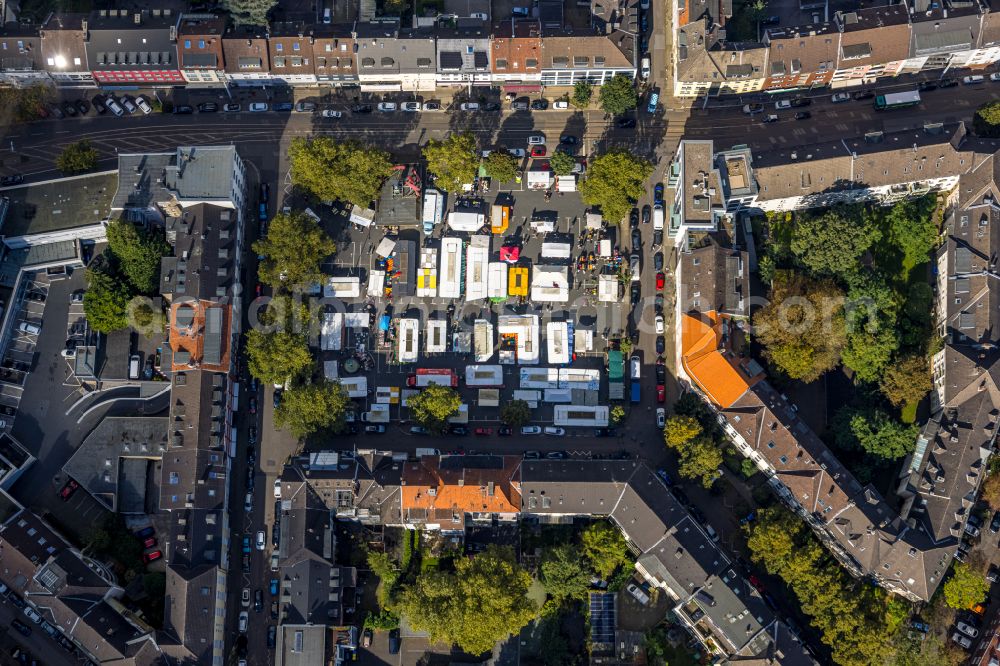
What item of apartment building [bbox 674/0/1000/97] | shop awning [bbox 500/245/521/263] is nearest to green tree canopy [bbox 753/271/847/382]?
apartment building [bbox 674/0/1000/97]

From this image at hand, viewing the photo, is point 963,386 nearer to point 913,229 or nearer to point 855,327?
point 855,327

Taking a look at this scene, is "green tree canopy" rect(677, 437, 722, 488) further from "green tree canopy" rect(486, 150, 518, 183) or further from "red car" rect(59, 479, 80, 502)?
"red car" rect(59, 479, 80, 502)

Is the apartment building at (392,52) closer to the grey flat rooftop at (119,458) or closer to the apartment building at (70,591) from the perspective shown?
the grey flat rooftop at (119,458)

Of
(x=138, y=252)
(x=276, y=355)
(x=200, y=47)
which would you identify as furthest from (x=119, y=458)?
(x=200, y=47)

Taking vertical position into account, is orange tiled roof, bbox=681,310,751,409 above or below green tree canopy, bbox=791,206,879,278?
below

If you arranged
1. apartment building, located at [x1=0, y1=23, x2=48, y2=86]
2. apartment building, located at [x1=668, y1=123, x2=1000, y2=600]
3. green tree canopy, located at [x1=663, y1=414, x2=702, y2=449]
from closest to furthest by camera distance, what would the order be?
apartment building, located at [x1=668, y1=123, x2=1000, y2=600] → green tree canopy, located at [x1=663, y1=414, x2=702, y2=449] → apartment building, located at [x1=0, y1=23, x2=48, y2=86]

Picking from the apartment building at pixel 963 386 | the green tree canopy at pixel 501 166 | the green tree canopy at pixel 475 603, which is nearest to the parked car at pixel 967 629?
the apartment building at pixel 963 386
